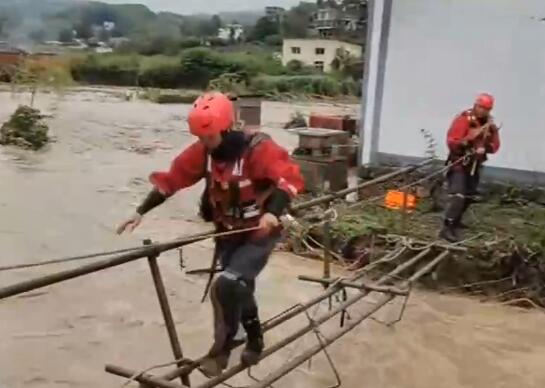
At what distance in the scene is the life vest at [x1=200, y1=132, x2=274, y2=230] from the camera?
12.8 feet

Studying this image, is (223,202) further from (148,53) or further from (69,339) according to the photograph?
(148,53)

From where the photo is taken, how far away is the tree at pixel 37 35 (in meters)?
26.8

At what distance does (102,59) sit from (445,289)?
21692 millimetres

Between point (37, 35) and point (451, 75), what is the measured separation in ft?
64.4

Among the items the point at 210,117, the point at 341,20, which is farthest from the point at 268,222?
the point at 341,20

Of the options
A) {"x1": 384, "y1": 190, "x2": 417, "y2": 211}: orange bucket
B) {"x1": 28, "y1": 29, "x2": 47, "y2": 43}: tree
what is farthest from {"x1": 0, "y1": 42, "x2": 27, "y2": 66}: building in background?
{"x1": 384, "y1": 190, "x2": 417, "y2": 211}: orange bucket

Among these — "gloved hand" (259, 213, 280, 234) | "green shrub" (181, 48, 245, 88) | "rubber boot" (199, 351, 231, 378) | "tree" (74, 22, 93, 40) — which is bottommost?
"green shrub" (181, 48, 245, 88)

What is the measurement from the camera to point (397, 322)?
6.77 metres

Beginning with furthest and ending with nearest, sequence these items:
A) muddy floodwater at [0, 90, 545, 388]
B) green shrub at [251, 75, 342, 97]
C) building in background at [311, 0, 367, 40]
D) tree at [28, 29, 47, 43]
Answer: tree at [28, 29, 47, 43] → green shrub at [251, 75, 342, 97] → building in background at [311, 0, 367, 40] → muddy floodwater at [0, 90, 545, 388]

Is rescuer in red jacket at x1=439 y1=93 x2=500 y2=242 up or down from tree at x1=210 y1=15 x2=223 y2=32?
down

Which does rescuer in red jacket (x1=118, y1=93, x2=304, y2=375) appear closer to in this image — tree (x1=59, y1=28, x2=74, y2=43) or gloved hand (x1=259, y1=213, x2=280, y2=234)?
gloved hand (x1=259, y1=213, x2=280, y2=234)

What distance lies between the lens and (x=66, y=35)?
2769 centimetres

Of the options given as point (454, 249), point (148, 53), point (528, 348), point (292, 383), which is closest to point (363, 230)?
point (454, 249)

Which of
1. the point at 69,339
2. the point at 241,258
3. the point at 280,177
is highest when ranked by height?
the point at 280,177
